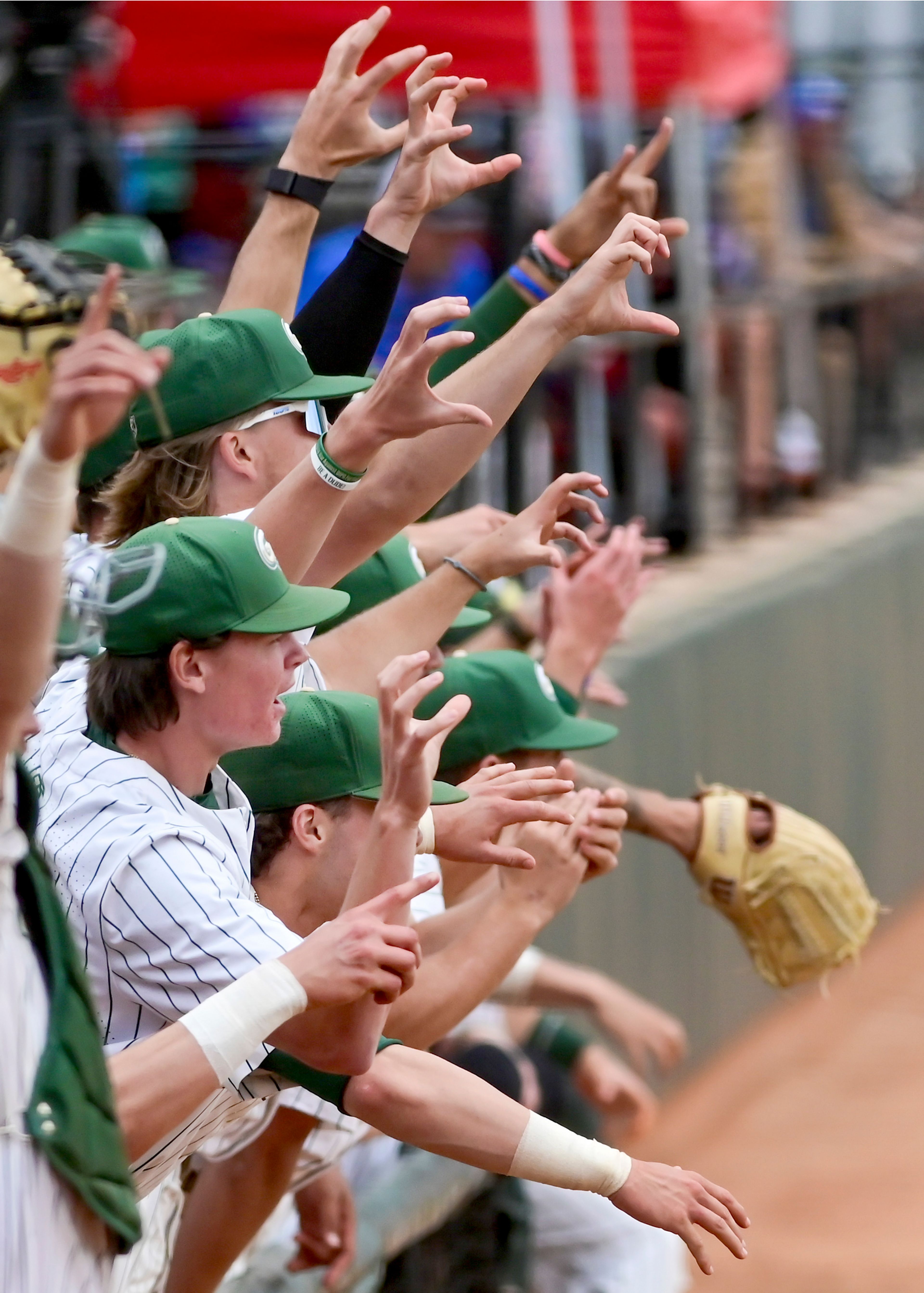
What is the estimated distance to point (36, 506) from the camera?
68.0 inches

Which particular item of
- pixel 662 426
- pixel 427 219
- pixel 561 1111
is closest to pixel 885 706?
pixel 662 426

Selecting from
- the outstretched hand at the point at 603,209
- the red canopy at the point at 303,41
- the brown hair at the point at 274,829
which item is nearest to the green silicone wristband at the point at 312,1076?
the brown hair at the point at 274,829

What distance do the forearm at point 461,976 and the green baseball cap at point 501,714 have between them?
1.93 feet

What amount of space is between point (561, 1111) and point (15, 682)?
137 inches

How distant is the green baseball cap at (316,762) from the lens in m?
2.75

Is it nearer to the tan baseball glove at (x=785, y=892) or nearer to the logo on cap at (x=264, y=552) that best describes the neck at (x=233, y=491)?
the logo on cap at (x=264, y=552)

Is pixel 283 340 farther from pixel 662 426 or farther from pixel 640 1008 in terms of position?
pixel 662 426

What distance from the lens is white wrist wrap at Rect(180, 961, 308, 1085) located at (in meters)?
2.10

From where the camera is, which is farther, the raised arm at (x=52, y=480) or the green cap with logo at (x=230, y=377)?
the green cap with logo at (x=230, y=377)

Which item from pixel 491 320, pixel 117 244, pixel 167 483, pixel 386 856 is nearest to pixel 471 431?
pixel 167 483

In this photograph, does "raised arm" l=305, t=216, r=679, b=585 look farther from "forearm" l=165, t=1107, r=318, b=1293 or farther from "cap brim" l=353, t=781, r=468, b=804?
"forearm" l=165, t=1107, r=318, b=1293

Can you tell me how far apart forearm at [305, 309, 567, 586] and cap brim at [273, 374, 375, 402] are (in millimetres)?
113

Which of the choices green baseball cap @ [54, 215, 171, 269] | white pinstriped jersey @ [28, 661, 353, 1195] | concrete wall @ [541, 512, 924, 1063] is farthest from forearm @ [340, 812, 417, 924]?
concrete wall @ [541, 512, 924, 1063]

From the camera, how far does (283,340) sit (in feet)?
9.81
